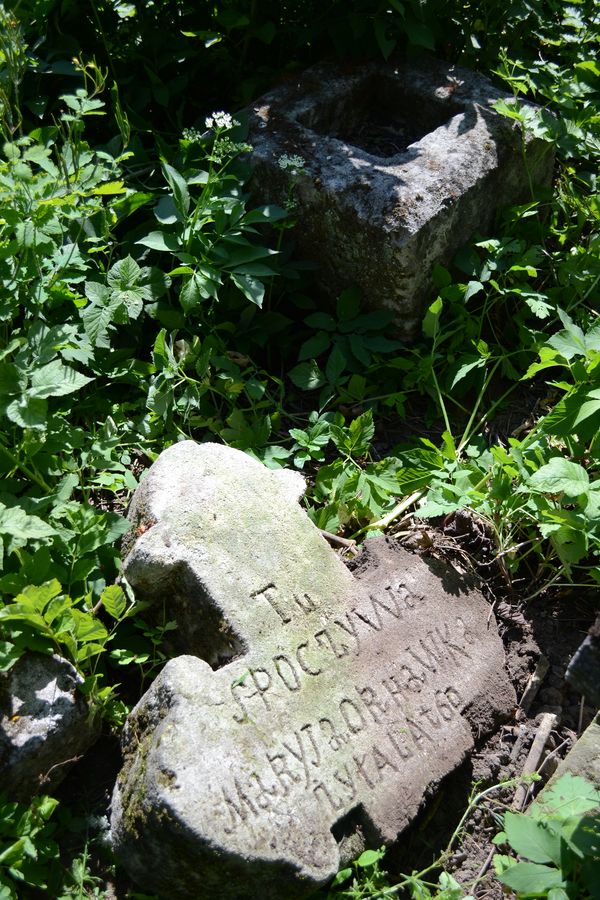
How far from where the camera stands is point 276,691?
2246 mm

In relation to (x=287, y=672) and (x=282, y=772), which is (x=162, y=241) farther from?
(x=282, y=772)

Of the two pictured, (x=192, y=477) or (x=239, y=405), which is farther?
(x=239, y=405)

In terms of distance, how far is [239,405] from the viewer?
3.22m

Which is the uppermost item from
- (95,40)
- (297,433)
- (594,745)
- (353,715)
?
(95,40)

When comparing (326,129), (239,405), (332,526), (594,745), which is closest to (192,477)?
(332,526)

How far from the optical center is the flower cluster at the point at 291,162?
3178mm

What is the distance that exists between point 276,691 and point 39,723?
1.94 feet

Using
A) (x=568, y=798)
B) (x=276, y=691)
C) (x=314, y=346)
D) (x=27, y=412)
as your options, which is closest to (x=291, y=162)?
(x=314, y=346)

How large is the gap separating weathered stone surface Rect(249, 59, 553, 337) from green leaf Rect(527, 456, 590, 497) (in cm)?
97

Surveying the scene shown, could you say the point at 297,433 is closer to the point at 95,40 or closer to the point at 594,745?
the point at 594,745

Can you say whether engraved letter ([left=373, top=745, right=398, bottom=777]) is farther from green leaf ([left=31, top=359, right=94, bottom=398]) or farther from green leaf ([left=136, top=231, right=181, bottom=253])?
green leaf ([left=136, top=231, right=181, bottom=253])

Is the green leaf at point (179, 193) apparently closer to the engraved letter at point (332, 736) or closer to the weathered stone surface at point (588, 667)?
the engraved letter at point (332, 736)

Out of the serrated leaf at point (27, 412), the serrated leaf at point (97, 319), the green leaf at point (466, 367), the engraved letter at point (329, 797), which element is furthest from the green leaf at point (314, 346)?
the engraved letter at point (329, 797)

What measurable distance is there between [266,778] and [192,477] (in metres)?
0.85
